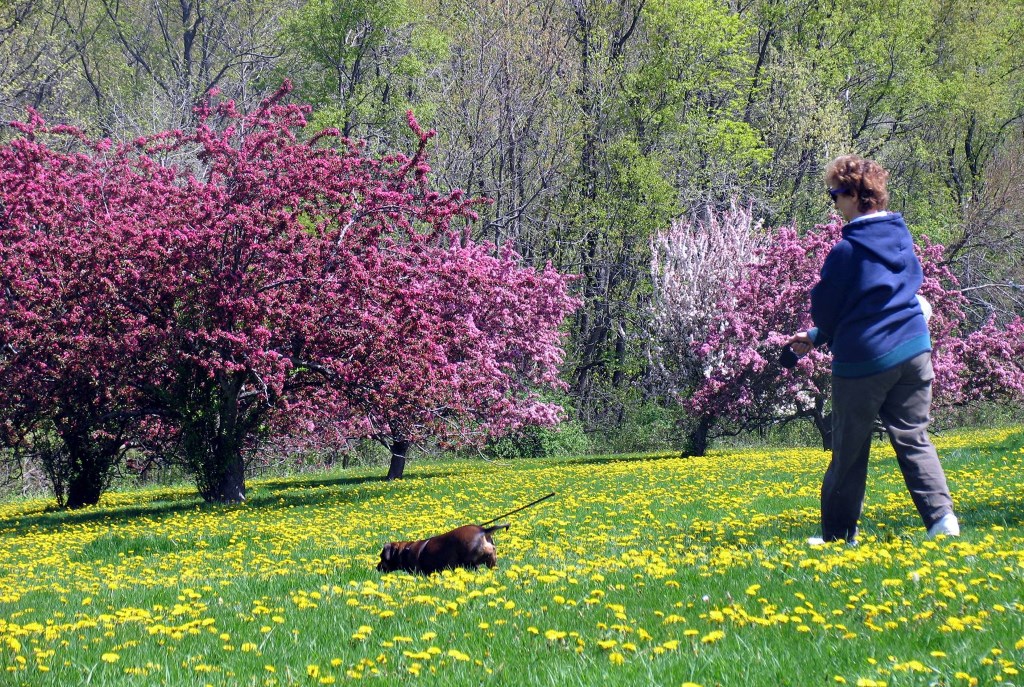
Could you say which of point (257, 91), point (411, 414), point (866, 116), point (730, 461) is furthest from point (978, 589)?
point (257, 91)

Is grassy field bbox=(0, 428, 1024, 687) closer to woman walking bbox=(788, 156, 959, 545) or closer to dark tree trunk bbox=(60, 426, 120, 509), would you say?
woman walking bbox=(788, 156, 959, 545)

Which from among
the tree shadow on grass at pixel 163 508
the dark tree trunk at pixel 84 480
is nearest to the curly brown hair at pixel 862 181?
the tree shadow on grass at pixel 163 508

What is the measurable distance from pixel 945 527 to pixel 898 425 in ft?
2.52

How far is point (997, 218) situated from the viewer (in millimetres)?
43125

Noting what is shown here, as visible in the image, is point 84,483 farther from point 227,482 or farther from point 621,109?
point 621,109

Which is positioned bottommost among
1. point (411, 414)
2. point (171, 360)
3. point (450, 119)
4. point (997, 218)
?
point (411, 414)

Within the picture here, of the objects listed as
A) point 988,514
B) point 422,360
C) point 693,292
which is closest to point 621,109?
point 693,292

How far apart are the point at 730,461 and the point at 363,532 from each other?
1142 centimetres

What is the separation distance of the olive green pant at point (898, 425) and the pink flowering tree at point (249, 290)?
37.9 ft

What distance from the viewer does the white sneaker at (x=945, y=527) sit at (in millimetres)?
7504

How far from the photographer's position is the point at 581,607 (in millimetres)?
6227

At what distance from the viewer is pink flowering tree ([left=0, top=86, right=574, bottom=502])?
18.1 meters

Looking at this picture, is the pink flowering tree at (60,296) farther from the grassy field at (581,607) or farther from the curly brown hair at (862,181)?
the curly brown hair at (862,181)

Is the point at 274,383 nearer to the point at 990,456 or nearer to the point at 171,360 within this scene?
the point at 171,360
